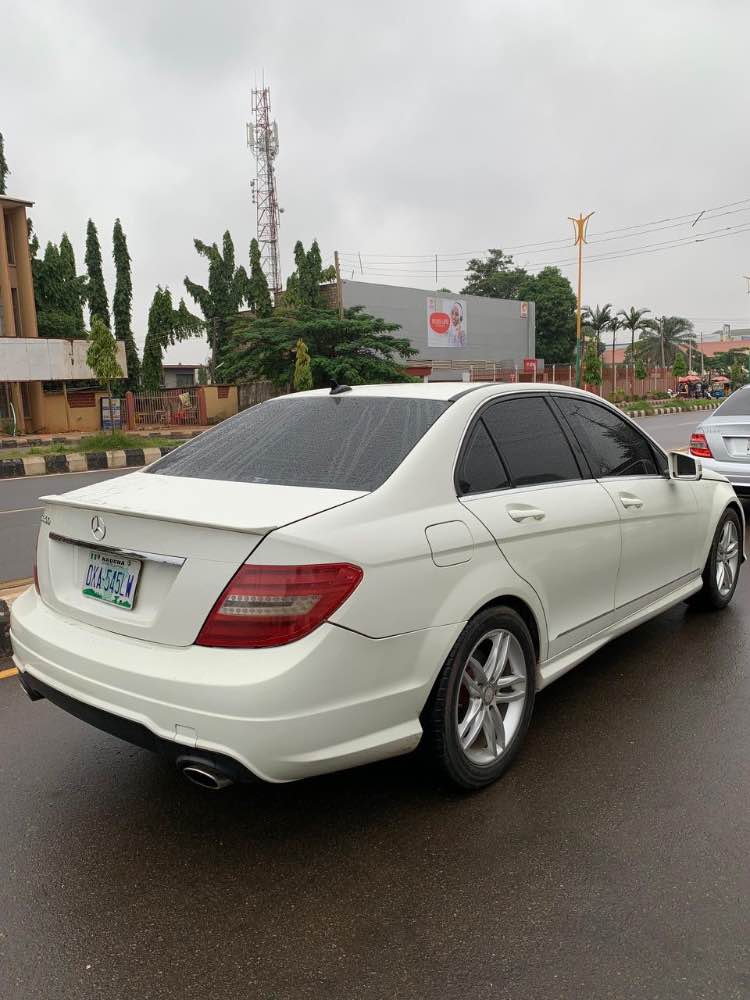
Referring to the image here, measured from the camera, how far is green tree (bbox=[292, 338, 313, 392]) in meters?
29.3

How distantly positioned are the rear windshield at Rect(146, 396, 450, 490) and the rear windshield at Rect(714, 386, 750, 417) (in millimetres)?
6124

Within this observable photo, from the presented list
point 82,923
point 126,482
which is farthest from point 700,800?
point 126,482

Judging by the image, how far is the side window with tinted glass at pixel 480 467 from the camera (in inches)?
118

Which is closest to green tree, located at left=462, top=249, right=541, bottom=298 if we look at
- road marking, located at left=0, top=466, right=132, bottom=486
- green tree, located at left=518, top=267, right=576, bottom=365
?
green tree, located at left=518, top=267, right=576, bottom=365

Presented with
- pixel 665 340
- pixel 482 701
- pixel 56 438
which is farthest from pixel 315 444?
pixel 665 340

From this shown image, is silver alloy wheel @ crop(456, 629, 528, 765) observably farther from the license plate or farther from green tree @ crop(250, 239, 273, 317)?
green tree @ crop(250, 239, 273, 317)

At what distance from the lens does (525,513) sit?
3129 millimetres

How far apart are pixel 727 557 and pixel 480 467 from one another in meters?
2.85

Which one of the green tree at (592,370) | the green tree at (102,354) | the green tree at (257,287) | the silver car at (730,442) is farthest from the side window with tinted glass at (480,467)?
the green tree at (257,287)

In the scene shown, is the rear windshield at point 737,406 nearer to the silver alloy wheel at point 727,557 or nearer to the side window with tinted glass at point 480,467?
the silver alloy wheel at point 727,557

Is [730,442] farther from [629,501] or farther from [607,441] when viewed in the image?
[629,501]

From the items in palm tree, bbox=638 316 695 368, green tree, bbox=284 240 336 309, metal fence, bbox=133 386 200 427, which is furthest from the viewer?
palm tree, bbox=638 316 695 368

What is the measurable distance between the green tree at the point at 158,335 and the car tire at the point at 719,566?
35.8m

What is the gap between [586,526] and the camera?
11.4 feet
